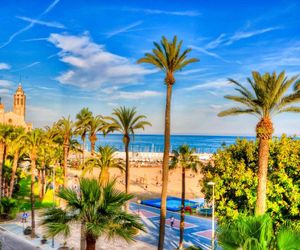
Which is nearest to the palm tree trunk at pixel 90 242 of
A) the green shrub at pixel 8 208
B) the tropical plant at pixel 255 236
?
the tropical plant at pixel 255 236

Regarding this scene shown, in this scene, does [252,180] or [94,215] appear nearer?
[94,215]

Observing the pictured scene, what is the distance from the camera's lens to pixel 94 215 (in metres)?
11.7

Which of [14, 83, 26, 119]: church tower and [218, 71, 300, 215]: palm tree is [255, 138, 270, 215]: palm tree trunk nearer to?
[218, 71, 300, 215]: palm tree

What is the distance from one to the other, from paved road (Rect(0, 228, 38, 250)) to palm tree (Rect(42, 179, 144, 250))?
50.0 ft

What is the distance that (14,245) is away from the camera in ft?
84.3

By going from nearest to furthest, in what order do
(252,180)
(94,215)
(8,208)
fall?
(94,215)
(252,180)
(8,208)

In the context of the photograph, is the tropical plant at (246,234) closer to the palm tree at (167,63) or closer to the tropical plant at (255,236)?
the tropical plant at (255,236)

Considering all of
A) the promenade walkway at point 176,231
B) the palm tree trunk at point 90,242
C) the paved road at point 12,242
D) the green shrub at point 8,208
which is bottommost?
the promenade walkway at point 176,231

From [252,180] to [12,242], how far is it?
19320 mm

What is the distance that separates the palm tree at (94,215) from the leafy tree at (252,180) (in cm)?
798

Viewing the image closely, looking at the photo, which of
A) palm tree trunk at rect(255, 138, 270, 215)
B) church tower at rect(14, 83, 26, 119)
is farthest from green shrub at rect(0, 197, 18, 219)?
church tower at rect(14, 83, 26, 119)

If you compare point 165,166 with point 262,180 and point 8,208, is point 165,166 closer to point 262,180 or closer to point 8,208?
point 262,180

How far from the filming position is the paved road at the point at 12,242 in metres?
25.1

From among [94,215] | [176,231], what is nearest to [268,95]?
[94,215]
